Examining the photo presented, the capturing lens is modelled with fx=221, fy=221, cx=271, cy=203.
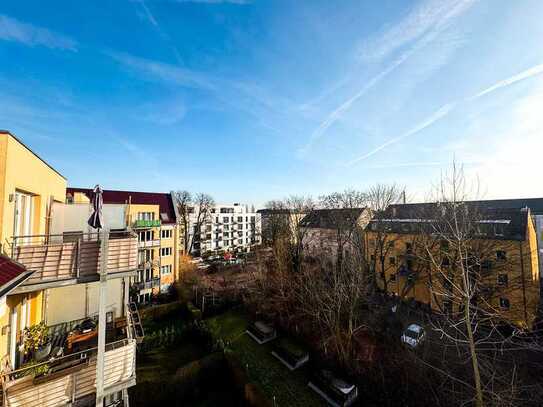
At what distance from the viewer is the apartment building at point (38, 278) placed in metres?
5.43

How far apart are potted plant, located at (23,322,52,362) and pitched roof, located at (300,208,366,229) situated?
2389 centimetres

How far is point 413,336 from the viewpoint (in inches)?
581

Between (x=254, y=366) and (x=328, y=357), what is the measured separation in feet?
14.3

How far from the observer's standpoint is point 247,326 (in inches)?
690

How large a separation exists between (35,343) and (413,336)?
63.5 ft

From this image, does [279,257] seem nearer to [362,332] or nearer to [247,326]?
[247,326]

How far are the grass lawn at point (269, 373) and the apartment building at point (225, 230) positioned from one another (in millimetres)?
28969

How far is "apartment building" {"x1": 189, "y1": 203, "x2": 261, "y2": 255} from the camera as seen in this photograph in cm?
4791

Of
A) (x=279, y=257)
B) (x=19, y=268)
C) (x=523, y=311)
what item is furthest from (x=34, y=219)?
(x=523, y=311)

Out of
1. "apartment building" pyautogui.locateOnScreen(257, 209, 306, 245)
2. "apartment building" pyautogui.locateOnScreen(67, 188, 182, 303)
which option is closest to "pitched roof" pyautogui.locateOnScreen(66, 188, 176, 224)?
"apartment building" pyautogui.locateOnScreen(67, 188, 182, 303)

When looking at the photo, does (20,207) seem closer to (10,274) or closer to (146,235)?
(10,274)

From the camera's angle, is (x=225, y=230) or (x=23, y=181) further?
(x=225, y=230)

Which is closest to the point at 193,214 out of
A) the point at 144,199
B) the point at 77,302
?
the point at 144,199

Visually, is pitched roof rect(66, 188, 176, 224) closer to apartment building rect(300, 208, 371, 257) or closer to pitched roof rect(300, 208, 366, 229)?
apartment building rect(300, 208, 371, 257)
